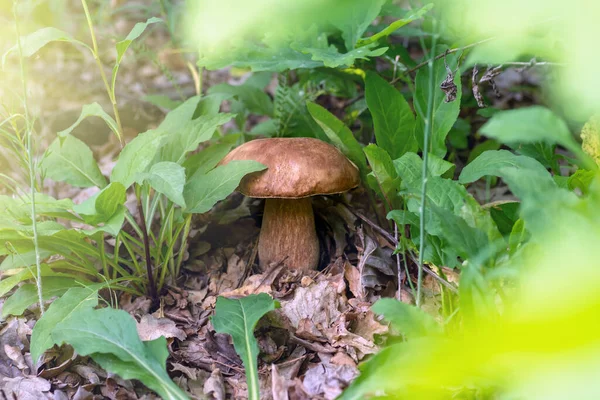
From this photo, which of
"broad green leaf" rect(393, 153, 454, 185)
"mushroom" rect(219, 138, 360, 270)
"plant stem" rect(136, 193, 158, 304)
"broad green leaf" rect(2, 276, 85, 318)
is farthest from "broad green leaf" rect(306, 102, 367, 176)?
"broad green leaf" rect(2, 276, 85, 318)

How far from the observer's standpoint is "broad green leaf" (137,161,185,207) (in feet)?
5.34

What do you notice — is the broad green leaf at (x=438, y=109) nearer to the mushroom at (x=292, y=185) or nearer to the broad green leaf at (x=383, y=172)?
the broad green leaf at (x=383, y=172)

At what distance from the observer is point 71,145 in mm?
2281

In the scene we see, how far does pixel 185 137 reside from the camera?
2234 mm

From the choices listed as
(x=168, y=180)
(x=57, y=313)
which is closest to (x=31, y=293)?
(x=57, y=313)

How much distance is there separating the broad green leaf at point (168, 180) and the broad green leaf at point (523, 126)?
109cm

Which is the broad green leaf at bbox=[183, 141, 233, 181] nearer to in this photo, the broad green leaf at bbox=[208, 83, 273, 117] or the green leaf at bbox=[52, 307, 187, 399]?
the broad green leaf at bbox=[208, 83, 273, 117]

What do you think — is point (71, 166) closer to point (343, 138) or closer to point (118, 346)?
point (118, 346)

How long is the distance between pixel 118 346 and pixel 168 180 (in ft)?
1.88

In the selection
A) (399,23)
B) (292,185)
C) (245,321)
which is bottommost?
(245,321)

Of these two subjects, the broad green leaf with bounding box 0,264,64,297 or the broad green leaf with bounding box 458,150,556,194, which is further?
the broad green leaf with bounding box 0,264,64,297

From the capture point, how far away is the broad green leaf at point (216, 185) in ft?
6.42

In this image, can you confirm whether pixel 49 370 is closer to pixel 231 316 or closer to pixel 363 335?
pixel 231 316

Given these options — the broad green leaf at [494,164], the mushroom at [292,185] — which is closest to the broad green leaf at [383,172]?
the mushroom at [292,185]
